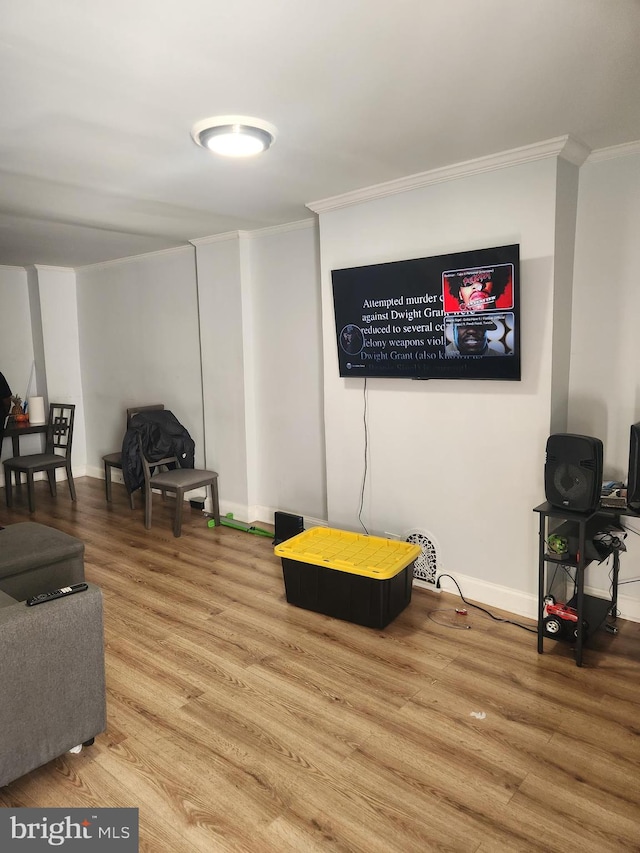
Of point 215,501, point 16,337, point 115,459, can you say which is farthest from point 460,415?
point 16,337

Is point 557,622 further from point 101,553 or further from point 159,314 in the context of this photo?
point 159,314

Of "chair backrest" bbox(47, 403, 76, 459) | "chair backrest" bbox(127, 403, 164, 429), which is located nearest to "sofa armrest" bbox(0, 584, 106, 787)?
"chair backrest" bbox(127, 403, 164, 429)

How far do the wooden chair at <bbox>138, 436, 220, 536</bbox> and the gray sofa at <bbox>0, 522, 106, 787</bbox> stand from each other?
225 centimetres

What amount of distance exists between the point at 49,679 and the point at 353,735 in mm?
1141

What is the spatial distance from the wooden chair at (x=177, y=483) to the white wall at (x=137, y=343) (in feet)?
1.59

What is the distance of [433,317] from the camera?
3.25 metres

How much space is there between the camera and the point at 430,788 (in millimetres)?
2037

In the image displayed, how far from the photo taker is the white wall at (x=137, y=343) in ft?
17.7

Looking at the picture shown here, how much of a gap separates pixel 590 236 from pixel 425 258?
0.83 meters

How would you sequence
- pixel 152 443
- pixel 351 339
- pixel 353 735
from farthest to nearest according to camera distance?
pixel 152 443 → pixel 351 339 → pixel 353 735

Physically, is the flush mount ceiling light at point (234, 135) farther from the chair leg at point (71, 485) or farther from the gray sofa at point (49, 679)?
the chair leg at point (71, 485)

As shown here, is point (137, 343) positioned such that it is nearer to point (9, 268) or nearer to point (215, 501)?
point (9, 268)

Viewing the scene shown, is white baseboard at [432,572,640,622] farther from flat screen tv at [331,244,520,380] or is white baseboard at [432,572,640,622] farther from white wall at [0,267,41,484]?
white wall at [0,267,41,484]

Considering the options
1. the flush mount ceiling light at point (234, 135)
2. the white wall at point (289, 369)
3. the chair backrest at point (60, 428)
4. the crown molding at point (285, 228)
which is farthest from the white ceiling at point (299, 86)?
the chair backrest at point (60, 428)
